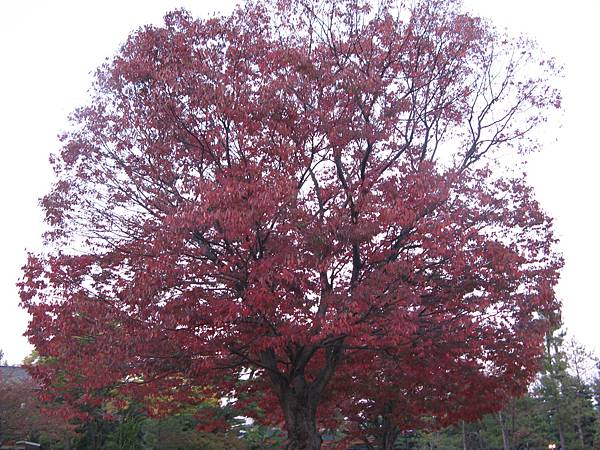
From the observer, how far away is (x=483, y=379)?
15289 mm

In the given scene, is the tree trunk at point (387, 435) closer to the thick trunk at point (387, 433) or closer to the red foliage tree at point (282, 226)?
the thick trunk at point (387, 433)

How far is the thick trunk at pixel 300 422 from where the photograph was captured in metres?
12.3

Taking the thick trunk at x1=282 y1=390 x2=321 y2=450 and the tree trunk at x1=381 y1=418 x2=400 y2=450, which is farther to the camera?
the tree trunk at x1=381 y1=418 x2=400 y2=450

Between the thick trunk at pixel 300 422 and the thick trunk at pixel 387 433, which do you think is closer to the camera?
the thick trunk at pixel 300 422

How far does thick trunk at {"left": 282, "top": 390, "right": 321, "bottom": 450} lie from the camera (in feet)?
40.2

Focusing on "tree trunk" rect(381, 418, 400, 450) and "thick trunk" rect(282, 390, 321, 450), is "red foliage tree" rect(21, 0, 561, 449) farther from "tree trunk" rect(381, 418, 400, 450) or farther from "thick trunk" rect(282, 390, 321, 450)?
"tree trunk" rect(381, 418, 400, 450)

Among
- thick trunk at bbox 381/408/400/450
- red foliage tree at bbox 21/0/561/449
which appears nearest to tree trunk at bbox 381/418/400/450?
thick trunk at bbox 381/408/400/450

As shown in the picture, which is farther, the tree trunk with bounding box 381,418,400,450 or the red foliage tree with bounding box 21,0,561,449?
the tree trunk with bounding box 381,418,400,450

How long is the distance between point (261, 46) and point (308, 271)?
5173mm

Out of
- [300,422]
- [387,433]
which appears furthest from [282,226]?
[387,433]

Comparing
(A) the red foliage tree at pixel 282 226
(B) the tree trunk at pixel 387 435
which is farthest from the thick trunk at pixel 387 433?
(A) the red foliage tree at pixel 282 226

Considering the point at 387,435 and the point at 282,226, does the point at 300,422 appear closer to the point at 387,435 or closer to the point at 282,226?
the point at 282,226

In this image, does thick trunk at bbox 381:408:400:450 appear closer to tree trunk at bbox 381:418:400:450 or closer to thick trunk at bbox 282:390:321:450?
tree trunk at bbox 381:418:400:450

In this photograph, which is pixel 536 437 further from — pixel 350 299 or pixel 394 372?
pixel 350 299
